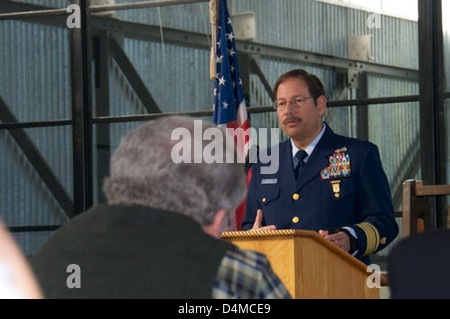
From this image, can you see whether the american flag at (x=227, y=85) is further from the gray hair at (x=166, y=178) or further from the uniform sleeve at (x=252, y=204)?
→ the gray hair at (x=166, y=178)

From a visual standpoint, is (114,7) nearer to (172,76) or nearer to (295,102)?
(172,76)

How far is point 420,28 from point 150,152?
17.4ft

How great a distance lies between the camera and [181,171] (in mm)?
1808

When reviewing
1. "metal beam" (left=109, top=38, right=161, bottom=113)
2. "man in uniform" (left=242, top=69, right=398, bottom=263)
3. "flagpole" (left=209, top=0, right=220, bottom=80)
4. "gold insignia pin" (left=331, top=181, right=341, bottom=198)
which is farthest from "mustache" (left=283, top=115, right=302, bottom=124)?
"metal beam" (left=109, top=38, right=161, bottom=113)

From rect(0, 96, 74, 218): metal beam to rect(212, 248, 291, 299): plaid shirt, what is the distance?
626 centimetres

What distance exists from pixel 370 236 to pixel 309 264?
2.20 ft

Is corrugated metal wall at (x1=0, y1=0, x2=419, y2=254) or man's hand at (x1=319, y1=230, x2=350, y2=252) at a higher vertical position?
corrugated metal wall at (x1=0, y1=0, x2=419, y2=254)

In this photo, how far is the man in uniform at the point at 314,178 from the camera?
4.10m

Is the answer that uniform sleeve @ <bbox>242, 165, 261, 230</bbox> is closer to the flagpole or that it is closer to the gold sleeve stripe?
the gold sleeve stripe

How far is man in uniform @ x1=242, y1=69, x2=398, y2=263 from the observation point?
410cm

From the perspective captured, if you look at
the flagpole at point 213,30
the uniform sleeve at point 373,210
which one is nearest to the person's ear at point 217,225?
the uniform sleeve at point 373,210

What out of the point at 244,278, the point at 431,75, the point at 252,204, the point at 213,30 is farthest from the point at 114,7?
the point at 244,278

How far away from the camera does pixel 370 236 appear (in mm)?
3816
